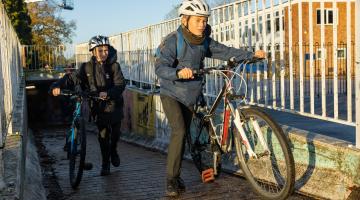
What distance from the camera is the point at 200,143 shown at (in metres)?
5.70

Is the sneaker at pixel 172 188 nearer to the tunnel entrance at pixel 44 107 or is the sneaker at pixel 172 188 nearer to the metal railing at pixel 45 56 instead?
the tunnel entrance at pixel 44 107

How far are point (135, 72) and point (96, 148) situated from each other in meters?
2.64

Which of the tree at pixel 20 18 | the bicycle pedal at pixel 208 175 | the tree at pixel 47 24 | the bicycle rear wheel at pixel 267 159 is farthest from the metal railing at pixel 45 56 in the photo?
the tree at pixel 47 24

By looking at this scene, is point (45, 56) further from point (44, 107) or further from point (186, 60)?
point (186, 60)

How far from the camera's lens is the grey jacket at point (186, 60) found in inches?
204

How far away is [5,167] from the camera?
4195mm

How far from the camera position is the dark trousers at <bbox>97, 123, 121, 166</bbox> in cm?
727

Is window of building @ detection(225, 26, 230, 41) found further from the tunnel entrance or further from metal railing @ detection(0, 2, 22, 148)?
the tunnel entrance

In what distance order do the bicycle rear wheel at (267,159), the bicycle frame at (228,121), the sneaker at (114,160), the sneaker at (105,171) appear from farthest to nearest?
the sneaker at (114,160) → the sneaker at (105,171) → the bicycle frame at (228,121) → the bicycle rear wheel at (267,159)

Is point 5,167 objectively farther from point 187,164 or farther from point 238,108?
point 187,164

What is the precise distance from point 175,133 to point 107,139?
2254mm

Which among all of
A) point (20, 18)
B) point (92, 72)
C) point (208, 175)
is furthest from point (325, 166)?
point (20, 18)

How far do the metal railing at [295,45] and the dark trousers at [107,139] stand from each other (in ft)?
5.33

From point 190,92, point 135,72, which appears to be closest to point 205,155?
point 190,92
